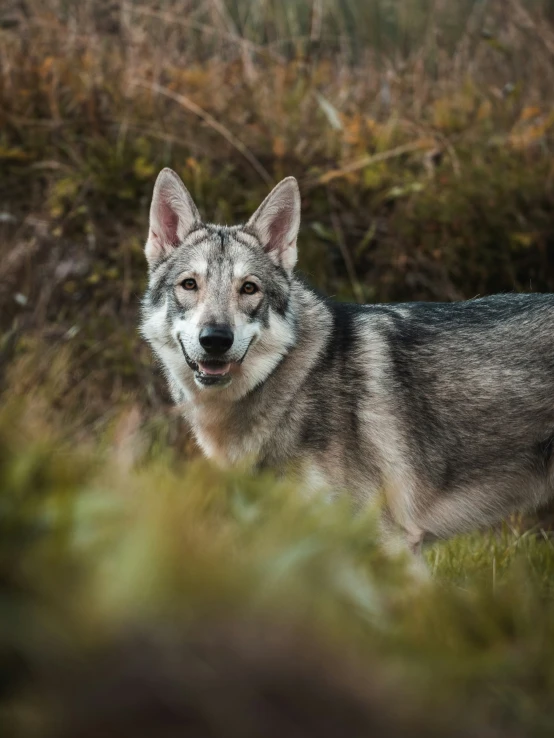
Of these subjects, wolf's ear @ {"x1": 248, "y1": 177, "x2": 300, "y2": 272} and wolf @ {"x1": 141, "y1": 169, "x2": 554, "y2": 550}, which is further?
wolf's ear @ {"x1": 248, "y1": 177, "x2": 300, "y2": 272}

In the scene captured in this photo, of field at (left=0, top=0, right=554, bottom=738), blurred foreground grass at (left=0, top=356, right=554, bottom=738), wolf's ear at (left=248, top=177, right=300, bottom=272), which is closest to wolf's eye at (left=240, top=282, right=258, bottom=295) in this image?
wolf's ear at (left=248, top=177, right=300, bottom=272)

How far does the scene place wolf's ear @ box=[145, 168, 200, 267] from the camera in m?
4.75

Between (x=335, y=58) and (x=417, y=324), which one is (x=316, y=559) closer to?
(x=417, y=324)

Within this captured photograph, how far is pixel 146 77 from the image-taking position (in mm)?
8070

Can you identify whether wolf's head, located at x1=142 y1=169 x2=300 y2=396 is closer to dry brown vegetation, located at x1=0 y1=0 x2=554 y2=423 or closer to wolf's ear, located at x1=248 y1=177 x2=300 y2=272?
wolf's ear, located at x1=248 y1=177 x2=300 y2=272

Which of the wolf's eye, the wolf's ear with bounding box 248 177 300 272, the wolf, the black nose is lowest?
the wolf

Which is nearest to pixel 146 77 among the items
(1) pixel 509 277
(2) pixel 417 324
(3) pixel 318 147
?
(3) pixel 318 147

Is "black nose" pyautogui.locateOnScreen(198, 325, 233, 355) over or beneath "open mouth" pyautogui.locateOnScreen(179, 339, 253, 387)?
over

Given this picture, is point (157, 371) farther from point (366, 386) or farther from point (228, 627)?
point (228, 627)

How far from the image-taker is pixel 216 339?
161 inches

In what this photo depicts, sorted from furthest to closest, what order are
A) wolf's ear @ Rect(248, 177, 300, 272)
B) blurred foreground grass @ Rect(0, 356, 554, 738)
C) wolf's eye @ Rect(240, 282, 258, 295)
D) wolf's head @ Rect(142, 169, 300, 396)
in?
1. wolf's ear @ Rect(248, 177, 300, 272)
2. wolf's eye @ Rect(240, 282, 258, 295)
3. wolf's head @ Rect(142, 169, 300, 396)
4. blurred foreground grass @ Rect(0, 356, 554, 738)

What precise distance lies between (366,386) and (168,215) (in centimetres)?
151

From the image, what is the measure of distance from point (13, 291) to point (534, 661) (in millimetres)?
6301

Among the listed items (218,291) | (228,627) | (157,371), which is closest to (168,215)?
(218,291)
